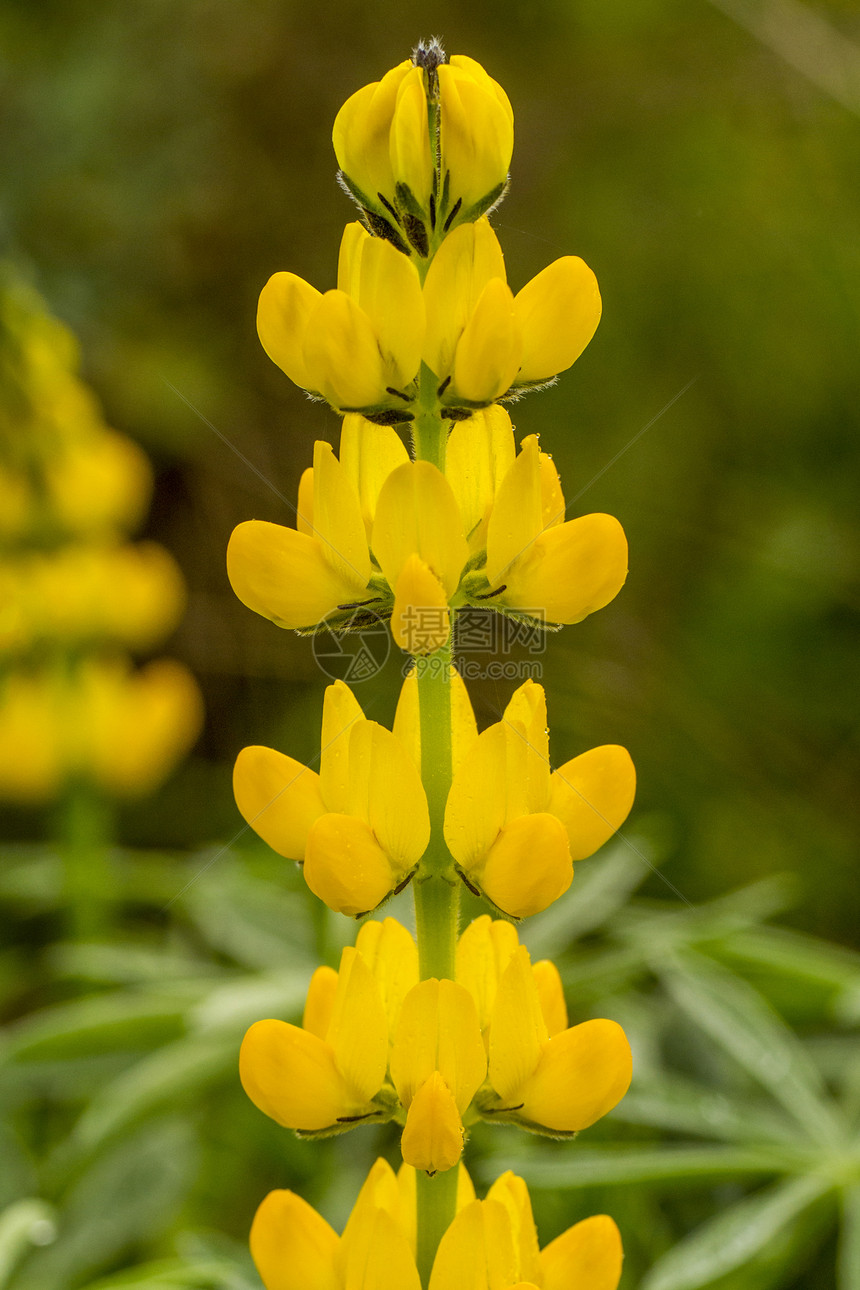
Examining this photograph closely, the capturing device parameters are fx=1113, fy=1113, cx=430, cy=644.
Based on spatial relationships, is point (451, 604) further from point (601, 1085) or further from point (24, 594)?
point (24, 594)

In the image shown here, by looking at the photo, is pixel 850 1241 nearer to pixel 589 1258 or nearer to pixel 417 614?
pixel 589 1258

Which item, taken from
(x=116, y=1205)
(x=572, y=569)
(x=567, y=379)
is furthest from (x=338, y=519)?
(x=567, y=379)

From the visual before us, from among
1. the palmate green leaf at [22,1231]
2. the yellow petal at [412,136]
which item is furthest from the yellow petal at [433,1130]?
the palmate green leaf at [22,1231]

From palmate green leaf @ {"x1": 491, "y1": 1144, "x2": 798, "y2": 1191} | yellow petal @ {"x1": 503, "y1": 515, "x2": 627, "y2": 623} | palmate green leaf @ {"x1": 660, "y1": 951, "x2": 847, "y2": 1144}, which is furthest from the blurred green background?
yellow petal @ {"x1": 503, "y1": 515, "x2": 627, "y2": 623}

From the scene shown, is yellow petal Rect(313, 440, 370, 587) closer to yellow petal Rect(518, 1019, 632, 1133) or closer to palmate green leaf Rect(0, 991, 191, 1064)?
yellow petal Rect(518, 1019, 632, 1133)

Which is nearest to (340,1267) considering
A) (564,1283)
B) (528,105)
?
(564,1283)

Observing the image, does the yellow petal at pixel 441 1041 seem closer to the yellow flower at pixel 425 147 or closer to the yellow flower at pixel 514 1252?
the yellow flower at pixel 514 1252
